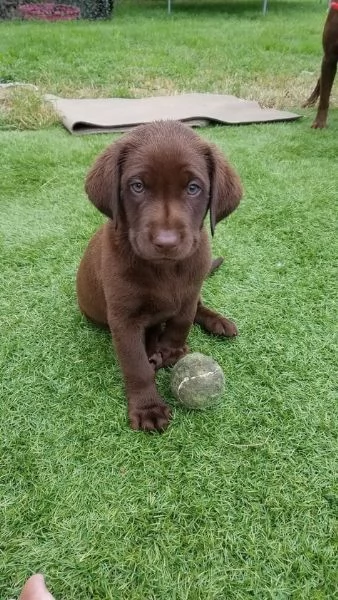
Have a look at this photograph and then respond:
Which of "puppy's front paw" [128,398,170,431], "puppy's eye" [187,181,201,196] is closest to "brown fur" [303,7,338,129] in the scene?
"puppy's eye" [187,181,201,196]

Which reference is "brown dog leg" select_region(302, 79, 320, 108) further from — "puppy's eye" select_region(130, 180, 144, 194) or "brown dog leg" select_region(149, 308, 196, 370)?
"puppy's eye" select_region(130, 180, 144, 194)

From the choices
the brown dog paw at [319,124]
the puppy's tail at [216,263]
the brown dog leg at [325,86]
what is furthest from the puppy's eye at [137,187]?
the brown dog paw at [319,124]

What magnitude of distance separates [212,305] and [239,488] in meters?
1.30

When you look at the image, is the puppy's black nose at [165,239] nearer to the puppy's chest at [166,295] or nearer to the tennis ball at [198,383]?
the puppy's chest at [166,295]

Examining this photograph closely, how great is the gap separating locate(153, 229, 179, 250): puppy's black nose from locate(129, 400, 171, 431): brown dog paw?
73 centimetres

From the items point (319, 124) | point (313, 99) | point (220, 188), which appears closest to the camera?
point (220, 188)

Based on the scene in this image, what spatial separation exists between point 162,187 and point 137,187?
11cm

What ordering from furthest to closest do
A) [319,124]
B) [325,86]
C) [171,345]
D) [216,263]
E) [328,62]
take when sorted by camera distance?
[319,124], [325,86], [328,62], [216,263], [171,345]

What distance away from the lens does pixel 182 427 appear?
7.67 feet

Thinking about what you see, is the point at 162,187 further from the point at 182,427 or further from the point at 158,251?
the point at 182,427

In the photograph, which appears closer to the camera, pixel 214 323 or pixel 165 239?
pixel 165 239

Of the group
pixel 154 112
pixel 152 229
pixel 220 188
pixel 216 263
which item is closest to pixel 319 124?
pixel 154 112

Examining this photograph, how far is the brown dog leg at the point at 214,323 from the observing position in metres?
2.89

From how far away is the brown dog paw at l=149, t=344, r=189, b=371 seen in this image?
2.70 m
